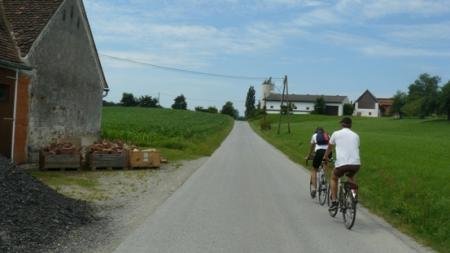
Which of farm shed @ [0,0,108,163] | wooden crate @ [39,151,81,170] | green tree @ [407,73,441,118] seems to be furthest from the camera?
green tree @ [407,73,441,118]

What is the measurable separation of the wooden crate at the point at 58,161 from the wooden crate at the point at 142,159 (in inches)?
101

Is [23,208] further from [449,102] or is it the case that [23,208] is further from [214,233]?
[449,102]

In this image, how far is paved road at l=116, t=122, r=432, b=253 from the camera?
8555 mm

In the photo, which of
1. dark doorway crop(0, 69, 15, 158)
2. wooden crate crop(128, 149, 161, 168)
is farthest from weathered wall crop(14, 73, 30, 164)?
wooden crate crop(128, 149, 161, 168)

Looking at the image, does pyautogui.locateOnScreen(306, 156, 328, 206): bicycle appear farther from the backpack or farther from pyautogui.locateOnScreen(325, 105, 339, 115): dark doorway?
pyautogui.locateOnScreen(325, 105, 339, 115): dark doorway

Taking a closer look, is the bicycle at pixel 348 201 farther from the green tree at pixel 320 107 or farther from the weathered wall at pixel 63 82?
the green tree at pixel 320 107

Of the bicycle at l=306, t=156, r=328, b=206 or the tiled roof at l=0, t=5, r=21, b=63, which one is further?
the tiled roof at l=0, t=5, r=21, b=63

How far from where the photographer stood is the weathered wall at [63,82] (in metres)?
20.8

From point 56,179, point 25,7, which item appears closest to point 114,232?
point 56,179

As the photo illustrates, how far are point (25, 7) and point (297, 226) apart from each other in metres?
15.9

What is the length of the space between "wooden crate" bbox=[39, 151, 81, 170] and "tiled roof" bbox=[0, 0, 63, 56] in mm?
3506

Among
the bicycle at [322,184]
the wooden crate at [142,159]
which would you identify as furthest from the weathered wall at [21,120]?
the bicycle at [322,184]

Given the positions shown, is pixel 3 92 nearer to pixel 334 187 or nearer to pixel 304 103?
pixel 334 187

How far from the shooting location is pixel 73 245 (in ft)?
26.9
